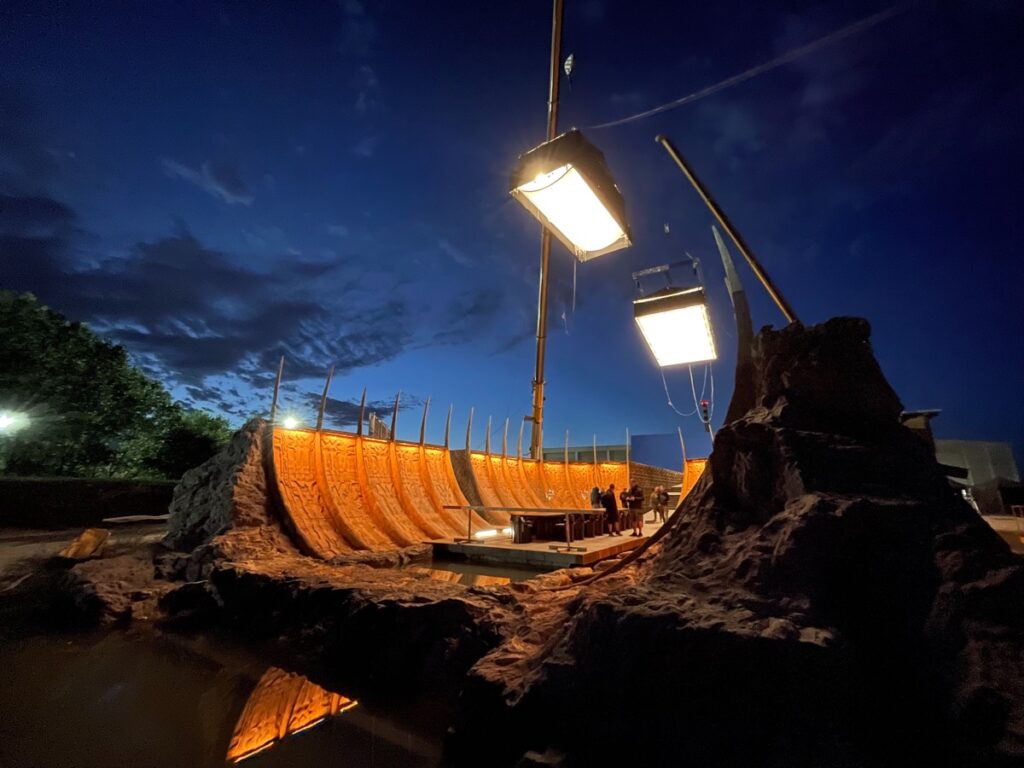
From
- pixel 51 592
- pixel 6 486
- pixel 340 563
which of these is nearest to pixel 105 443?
pixel 6 486

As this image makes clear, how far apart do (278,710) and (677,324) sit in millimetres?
5218

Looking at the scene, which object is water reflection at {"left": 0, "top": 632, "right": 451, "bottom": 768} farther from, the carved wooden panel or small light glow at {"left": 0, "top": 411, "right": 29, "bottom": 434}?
small light glow at {"left": 0, "top": 411, "right": 29, "bottom": 434}

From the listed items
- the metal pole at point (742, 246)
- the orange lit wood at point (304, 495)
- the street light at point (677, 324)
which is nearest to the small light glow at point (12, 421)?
the orange lit wood at point (304, 495)

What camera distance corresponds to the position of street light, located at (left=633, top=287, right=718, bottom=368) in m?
3.92

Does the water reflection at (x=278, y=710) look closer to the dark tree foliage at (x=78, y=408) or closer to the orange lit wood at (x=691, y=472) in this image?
the orange lit wood at (x=691, y=472)

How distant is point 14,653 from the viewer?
4828 mm

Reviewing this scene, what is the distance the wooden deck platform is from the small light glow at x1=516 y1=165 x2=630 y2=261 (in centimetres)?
501

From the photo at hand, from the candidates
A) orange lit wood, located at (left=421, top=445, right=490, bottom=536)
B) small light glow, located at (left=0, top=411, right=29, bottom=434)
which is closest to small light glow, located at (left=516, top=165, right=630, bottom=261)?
orange lit wood, located at (left=421, top=445, right=490, bottom=536)

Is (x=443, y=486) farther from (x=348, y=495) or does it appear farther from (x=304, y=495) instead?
(x=304, y=495)

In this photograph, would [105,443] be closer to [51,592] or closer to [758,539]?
[51,592]

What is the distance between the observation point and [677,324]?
411 cm

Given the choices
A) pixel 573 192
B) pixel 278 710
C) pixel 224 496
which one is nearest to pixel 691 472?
pixel 573 192

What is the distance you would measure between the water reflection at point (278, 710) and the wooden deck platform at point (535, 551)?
12.2ft

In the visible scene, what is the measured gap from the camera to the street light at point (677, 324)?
12.9 feet
